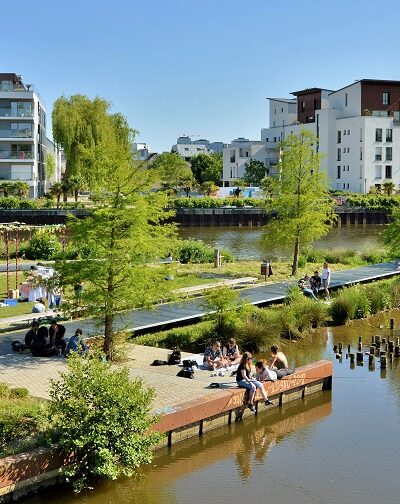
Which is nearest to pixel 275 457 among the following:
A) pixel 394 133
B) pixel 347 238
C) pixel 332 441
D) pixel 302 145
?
pixel 332 441

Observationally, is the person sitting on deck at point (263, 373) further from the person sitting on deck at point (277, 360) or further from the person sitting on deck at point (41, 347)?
the person sitting on deck at point (41, 347)

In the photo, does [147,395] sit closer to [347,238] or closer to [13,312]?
[13,312]

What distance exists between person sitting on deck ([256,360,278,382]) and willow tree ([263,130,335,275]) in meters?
19.1

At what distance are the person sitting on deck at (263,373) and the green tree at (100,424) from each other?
188 inches

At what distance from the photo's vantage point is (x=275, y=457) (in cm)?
1628

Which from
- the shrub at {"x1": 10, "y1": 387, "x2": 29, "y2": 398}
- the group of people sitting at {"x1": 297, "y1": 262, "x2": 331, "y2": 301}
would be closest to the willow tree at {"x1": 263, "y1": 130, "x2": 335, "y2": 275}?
the group of people sitting at {"x1": 297, "y1": 262, "x2": 331, "y2": 301}

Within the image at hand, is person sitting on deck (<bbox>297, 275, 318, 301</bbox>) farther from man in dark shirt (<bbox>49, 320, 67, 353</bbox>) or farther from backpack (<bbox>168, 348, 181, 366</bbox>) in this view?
man in dark shirt (<bbox>49, 320, 67, 353</bbox>)

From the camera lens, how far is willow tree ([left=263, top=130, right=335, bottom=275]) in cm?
3759

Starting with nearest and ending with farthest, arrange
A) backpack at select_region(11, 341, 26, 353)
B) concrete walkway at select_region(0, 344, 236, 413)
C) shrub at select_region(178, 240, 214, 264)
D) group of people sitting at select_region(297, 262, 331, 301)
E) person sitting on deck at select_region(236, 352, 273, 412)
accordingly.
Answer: concrete walkway at select_region(0, 344, 236, 413) < person sitting on deck at select_region(236, 352, 273, 412) < backpack at select_region(11, 341, 26, 353) < group of people sitting at select_region(297, 262, 331, 301) < shrub at select_region(178, 240, 214, 264)

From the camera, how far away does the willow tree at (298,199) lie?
37.6 m

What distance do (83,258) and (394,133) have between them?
285ft

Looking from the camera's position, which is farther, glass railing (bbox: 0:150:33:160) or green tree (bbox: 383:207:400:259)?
glass railing (bbox: 0:150:33:160)

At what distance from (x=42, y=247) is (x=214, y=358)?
21.6 m

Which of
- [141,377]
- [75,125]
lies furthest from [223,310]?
[75,125]
